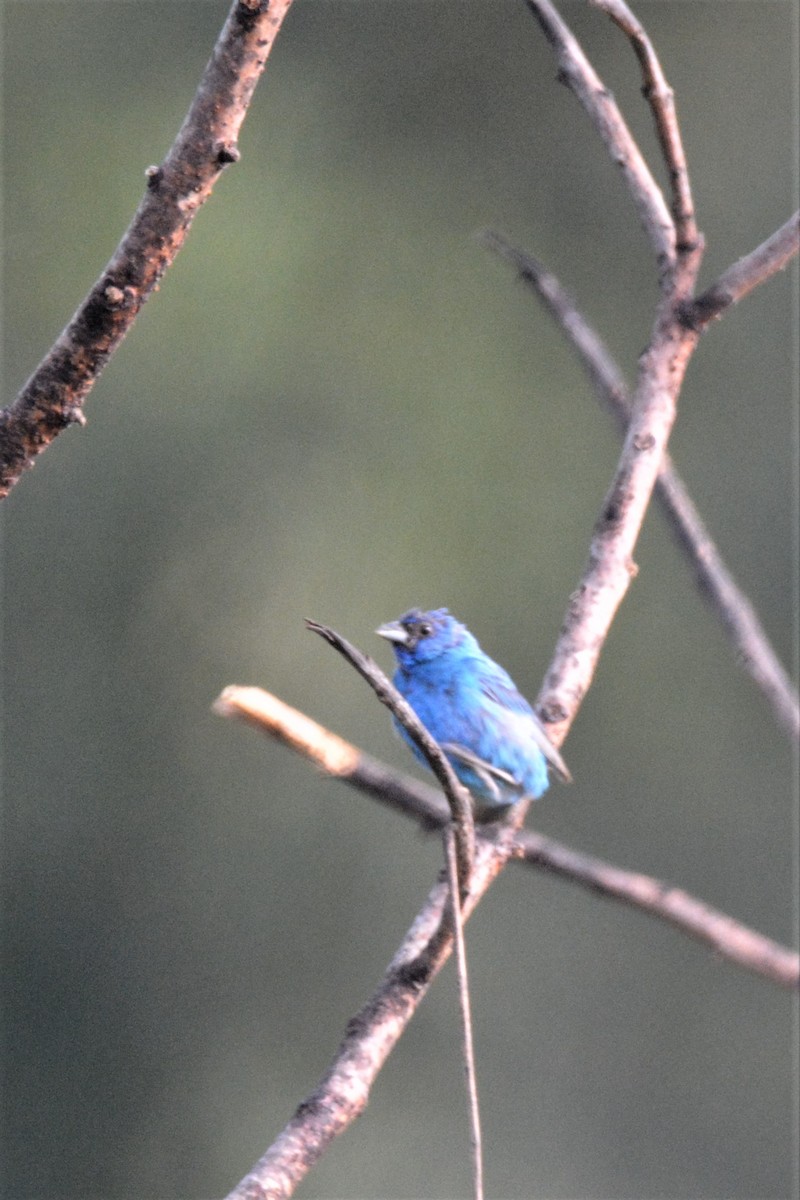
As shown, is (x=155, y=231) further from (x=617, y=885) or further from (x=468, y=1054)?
(x=617, y=885)

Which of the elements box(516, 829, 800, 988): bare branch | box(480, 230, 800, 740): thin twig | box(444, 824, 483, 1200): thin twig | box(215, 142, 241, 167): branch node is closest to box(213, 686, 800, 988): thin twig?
box(516, 829, 800, 988): bare branch

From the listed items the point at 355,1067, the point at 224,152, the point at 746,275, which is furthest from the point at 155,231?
the point at 746,275

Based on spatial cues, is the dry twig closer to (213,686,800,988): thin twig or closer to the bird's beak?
(213,686,800,988): thin twig

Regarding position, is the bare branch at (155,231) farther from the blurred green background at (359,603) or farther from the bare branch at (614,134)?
the blurred green background at (359,603)

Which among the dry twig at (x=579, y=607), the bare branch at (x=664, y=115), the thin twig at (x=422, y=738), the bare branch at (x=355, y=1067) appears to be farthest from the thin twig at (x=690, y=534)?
the thin twig at (x=422, y=738)

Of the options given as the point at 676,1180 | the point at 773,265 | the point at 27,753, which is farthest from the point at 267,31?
the point at 676,1180

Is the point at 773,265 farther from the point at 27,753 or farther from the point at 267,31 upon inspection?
the point at 27,753
